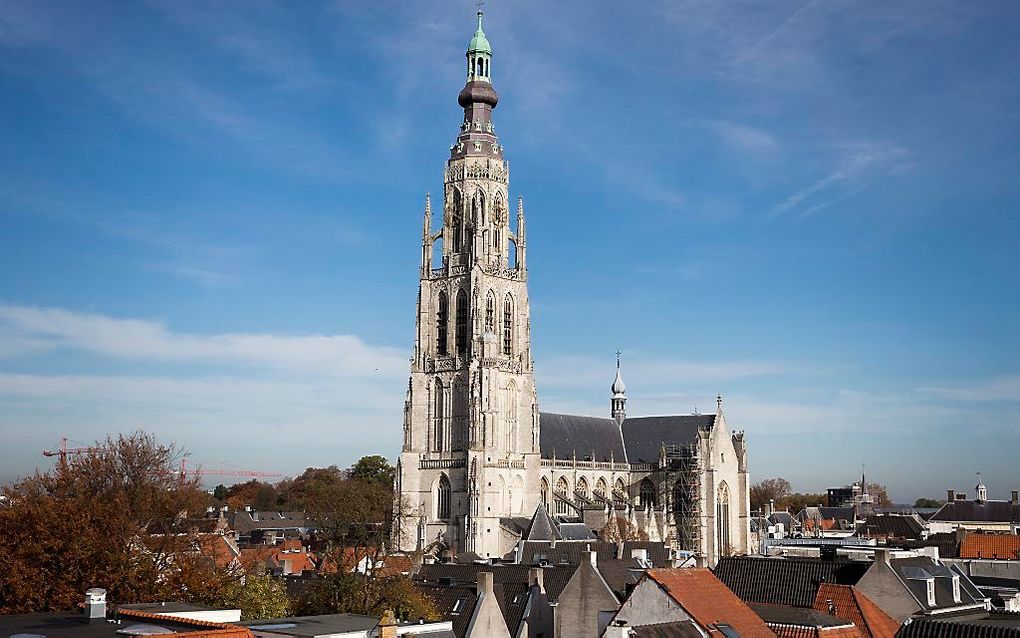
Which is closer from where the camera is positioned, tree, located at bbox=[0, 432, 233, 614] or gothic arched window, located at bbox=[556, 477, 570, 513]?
tree, located at bbox=[0, 432, 233, 614]

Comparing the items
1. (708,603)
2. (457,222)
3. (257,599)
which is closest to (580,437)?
(457,222)

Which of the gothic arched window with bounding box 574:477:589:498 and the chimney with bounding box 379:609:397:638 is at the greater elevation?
the gothic arched window with bounding box 574:477:589:498

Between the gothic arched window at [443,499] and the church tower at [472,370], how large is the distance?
10 cm

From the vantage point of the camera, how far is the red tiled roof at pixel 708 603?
34.5 m

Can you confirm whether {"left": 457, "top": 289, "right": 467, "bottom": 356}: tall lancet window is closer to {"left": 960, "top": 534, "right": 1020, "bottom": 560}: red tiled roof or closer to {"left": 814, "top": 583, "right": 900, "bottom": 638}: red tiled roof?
{"left": 960, "top": 534, "right": 1020, "bottom": 560}: red tiled roof

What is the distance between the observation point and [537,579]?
4775 cm

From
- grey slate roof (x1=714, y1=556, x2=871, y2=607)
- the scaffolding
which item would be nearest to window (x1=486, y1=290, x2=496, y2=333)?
the scaffolding

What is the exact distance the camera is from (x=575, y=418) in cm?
11725

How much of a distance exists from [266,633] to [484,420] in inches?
2702

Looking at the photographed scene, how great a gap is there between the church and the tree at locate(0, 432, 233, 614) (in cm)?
4602

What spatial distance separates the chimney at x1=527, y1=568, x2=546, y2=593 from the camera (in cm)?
4750

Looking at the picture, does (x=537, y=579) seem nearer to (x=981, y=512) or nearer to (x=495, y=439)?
(x=495, y=439)

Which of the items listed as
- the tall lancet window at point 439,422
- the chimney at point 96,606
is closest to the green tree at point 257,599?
the chimney at point 96,606

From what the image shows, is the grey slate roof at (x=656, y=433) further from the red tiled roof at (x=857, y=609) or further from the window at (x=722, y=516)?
the red tiled roof at (x=857, y=609)
